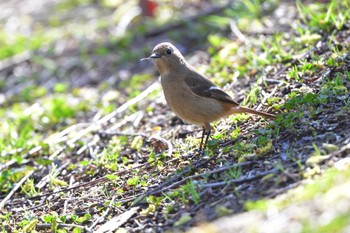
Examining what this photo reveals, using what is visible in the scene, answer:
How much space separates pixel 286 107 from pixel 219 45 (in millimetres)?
2922

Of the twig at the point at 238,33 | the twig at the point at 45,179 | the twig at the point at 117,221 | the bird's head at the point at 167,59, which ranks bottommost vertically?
the twig at the point at 117,221

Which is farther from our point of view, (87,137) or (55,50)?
(55,50)

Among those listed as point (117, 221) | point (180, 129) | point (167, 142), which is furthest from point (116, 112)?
point (117, 221)

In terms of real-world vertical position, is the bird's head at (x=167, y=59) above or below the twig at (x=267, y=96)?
above

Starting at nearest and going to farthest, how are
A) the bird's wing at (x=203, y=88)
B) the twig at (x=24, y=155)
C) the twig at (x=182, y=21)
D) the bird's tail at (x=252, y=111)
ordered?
the bird's tail at (x=252, y=111) < the bird's wing at (x=203, y=88) < the twig at (x=24, y=155) < the twig at (x=182, y=21)

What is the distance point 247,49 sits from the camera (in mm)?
7090

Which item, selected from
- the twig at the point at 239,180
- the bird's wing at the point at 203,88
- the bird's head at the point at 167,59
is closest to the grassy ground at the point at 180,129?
the twig at the point at 239,180

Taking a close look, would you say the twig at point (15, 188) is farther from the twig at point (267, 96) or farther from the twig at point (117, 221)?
the twig at point (267, 96)

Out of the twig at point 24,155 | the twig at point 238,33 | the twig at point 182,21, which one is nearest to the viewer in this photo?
the twig at point 24,155

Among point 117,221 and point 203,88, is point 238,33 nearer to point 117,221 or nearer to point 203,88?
point 203,88

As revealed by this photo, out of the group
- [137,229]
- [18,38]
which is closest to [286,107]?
[137,229]

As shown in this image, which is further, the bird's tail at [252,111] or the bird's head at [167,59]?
the bird's head at [167,59]

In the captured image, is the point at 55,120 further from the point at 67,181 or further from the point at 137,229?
the point at 137,229

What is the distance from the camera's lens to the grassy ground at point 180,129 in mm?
4004
